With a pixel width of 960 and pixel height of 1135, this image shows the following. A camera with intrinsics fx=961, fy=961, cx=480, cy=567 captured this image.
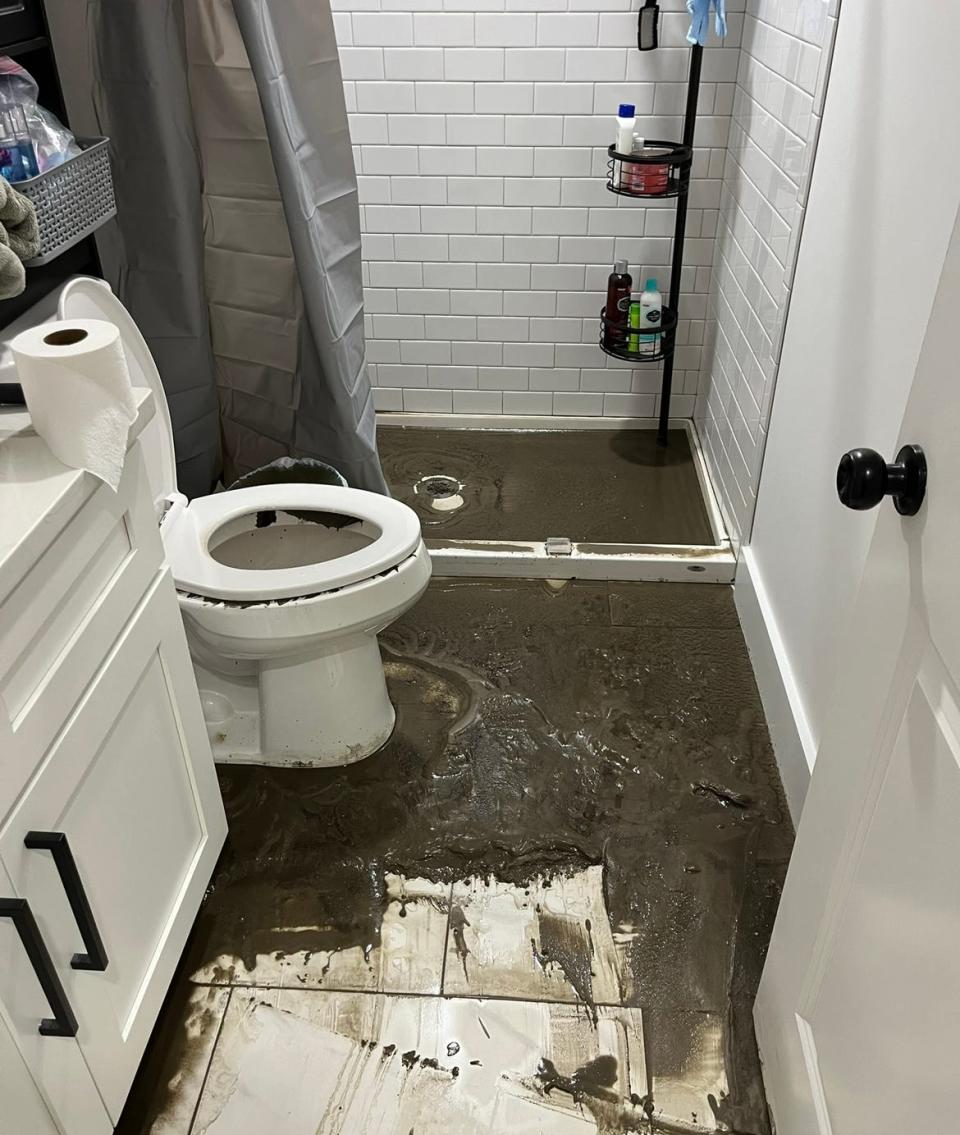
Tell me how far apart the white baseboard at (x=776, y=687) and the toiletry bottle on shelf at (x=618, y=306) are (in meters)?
0.82

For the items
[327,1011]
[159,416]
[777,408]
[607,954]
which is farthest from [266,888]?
[777,408]

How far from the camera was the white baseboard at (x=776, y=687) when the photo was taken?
1.73 m

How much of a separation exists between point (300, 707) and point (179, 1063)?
632 mm

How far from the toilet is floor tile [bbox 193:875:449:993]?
41 centimetres

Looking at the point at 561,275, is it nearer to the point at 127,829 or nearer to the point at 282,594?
the point at 282,594

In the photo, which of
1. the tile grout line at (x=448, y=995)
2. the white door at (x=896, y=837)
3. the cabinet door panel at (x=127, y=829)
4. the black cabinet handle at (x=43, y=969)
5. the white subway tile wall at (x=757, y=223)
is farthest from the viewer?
the white subway tile wall at (x=757, y=223)

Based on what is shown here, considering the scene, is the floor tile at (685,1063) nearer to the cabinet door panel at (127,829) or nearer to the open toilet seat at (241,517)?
the cabinet door panel at (127,829)

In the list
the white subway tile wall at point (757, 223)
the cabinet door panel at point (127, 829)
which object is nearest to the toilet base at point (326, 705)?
the cabinet door panel at point (127, 829)

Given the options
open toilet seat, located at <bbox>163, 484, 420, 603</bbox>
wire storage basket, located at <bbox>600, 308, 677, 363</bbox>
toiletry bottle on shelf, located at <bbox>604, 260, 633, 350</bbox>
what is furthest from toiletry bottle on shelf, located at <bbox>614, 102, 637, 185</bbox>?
open toilet seat, located at <bbox>163, 484, 420, 603</bbox>

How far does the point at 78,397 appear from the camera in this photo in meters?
1.05

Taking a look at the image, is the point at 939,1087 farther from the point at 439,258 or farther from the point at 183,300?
the point at 439,258

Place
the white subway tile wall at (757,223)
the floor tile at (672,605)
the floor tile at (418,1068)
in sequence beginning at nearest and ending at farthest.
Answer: the floor tile at (418,1068), the white subway tile wall at (757,223), the floor tile at (672,605)

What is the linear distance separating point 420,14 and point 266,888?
221cm

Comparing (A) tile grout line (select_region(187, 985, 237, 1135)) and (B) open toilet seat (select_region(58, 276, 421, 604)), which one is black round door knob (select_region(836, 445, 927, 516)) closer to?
(B) open toilet seat (select_region(58, 276, 421, 604))
